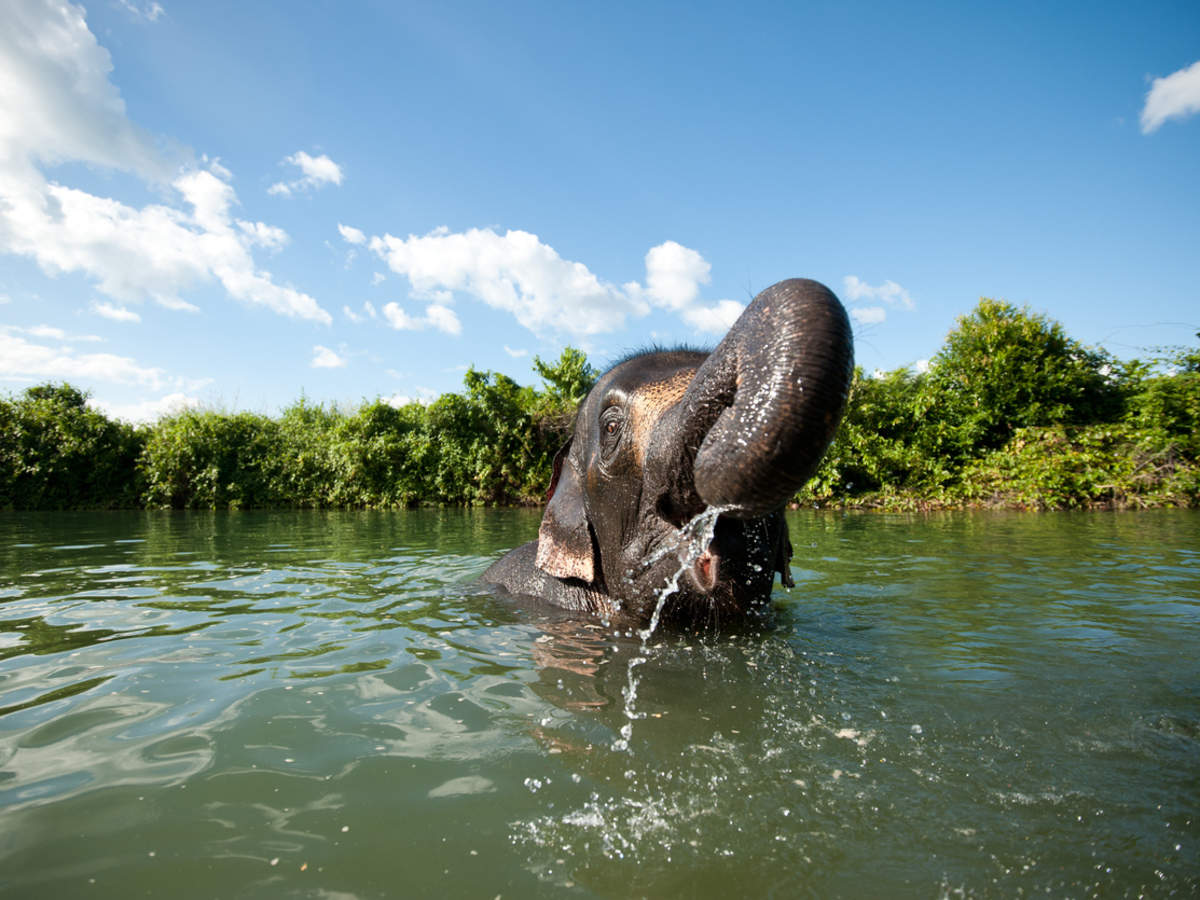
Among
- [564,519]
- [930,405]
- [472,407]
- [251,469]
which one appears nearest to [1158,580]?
[564,519]

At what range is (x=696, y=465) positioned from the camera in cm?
264

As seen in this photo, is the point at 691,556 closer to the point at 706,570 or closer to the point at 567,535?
the point at 706,570

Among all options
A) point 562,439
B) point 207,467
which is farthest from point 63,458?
point 562,439

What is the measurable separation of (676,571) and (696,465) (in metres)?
1.20

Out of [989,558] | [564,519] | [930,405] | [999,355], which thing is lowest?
[989,558]

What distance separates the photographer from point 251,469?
3005 cm

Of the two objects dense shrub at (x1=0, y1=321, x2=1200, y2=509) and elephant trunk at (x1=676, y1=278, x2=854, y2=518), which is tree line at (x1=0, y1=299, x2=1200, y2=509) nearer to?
dense shrub at (x1=0, y1=321, x2=1200, y2=509)

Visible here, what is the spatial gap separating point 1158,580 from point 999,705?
4.89m

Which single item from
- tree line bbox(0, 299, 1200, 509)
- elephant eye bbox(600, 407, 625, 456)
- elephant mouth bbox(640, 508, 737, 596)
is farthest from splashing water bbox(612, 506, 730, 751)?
tree line bbox(0, 299, 1200, 509)

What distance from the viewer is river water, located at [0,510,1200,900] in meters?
1.74

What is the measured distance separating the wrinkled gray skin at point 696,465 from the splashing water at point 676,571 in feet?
0.10

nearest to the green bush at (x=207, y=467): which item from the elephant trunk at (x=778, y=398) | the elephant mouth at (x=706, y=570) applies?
the elephant mouth at (x=706, y=570)

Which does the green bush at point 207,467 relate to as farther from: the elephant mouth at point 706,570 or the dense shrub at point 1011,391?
the elephant mouth at point 706,570

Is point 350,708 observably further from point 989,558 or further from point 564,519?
point 989,558
